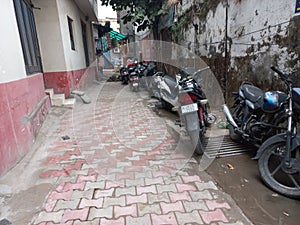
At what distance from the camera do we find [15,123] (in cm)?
267

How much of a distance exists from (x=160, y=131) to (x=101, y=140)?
1.02 m

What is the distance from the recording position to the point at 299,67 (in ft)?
8.34

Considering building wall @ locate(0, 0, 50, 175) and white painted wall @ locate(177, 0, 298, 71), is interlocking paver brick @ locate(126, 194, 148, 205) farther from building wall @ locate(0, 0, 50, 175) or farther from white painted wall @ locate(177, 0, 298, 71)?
white painted wall @ locate(177, 0, 298, 71)

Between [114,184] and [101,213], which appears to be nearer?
[101,213]

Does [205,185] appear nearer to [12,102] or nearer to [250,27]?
[12,102]

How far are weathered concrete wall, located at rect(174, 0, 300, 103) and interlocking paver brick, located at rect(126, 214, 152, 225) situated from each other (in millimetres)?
2369

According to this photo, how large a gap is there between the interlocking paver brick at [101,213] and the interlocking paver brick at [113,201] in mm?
55

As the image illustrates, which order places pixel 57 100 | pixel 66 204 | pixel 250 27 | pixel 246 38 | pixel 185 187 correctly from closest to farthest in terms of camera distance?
pixel 66 204 → pixel 185 187 → pixel 250 27 → pixel 246 38 → pixel 57 100

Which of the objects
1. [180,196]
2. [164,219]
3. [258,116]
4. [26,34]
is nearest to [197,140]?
[258,116]

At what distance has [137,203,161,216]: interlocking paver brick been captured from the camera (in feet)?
5.98

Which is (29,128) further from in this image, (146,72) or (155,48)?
(155,48)

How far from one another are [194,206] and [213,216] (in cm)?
18

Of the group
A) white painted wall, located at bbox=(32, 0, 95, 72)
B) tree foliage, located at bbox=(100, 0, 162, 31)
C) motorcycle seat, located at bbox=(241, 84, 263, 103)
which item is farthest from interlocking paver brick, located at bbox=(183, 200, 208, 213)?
tree foliage, located at bbox=(100, 0, 162, 31)

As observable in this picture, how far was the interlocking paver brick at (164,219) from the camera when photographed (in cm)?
171
